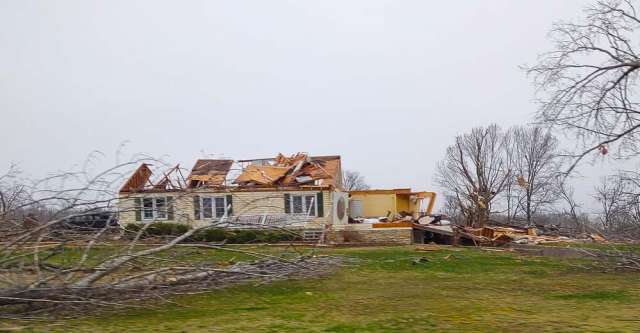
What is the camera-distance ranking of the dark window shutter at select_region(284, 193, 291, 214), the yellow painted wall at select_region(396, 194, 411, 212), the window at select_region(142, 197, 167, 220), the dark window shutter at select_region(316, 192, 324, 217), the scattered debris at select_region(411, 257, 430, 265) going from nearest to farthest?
1. the window at select_region(142, 197, 167, 220)
2. the scattered debris at select_region(411, 257, 430, 265)
3. the dark window shutter at select_region(284, 193, 291, 214)
4. the dark window shutter at select_region(316, 192, 324, 217)
5. the yellow painted wall at select_region(396, 194, 411, 212)

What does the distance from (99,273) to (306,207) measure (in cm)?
1988

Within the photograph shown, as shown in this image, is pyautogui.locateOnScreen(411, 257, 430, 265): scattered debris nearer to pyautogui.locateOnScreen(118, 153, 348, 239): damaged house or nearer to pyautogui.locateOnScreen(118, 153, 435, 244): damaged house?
pyautogui.locateOnScreen(118, 153, 435, 244): damaged house

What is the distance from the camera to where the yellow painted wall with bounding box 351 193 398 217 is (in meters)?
33.4

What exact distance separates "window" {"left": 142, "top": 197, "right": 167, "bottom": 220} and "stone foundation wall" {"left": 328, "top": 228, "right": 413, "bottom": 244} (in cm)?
1429

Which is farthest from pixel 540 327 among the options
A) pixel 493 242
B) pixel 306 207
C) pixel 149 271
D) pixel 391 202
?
pixel 391 202

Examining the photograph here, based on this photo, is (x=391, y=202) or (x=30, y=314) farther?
(x=391, y=202)

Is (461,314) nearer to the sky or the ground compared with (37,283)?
nearer to the ground

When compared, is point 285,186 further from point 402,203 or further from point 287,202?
point 402,203

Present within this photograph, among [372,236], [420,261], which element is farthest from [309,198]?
[420,261]

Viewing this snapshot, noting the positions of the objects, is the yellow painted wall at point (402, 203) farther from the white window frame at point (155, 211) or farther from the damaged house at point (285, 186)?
the white window frame at point (155, 211)

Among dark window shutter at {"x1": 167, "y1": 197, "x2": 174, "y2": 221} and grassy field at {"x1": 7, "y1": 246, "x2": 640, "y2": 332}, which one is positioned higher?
dark window shutter at {"x1": 167, "y1": 197, "x2": 174, "y2": 221}

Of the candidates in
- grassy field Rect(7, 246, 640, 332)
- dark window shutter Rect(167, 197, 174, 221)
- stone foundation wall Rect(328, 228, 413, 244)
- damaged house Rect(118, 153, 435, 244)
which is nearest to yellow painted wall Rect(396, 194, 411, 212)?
damaged house Rect(118, 153, 435, 244)

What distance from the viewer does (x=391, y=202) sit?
110 ft

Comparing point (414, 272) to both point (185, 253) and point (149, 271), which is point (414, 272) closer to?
point (185, 253)
